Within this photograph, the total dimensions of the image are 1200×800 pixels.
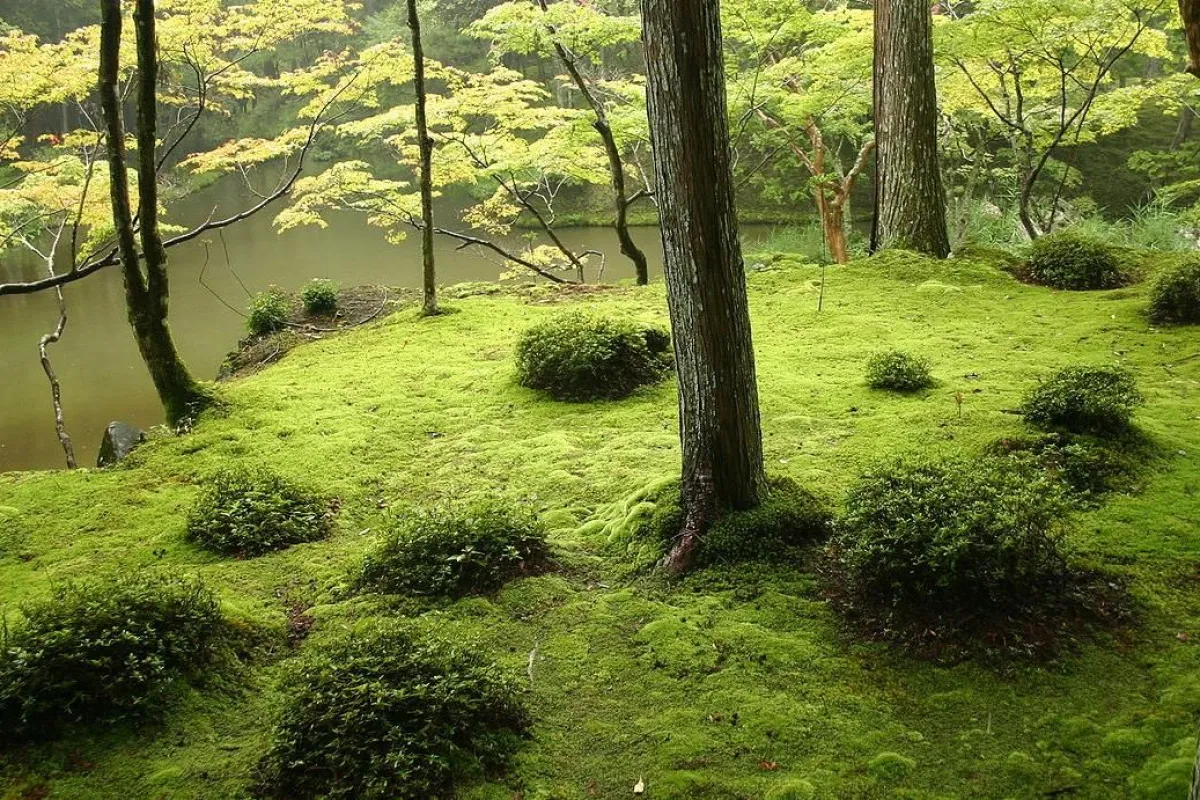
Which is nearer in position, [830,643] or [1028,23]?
[830,643]

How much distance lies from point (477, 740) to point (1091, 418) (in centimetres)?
349

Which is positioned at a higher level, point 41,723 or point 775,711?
point 41,723

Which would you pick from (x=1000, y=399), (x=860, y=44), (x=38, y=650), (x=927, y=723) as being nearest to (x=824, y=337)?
(x=1000, y=399)

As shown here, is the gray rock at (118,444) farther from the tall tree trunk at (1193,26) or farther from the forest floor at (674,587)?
the tall tree trunk at (1193,26)

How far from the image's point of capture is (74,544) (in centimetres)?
435

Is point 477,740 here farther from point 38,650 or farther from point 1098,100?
point 1098,100

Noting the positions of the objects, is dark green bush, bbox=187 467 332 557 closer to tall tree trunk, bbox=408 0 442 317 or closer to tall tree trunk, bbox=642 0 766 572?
tall tree trunk, bbox=642 0 766 572

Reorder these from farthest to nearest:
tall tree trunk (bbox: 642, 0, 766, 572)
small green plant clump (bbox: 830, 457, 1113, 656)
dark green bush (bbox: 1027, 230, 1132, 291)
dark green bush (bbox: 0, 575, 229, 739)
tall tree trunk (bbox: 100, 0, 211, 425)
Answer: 1. dark green bush (bbox: 1027, 230, 1132, 291)
2. tall tree trunk (bbox: 100, 0, 211, 425)
3. tall tree trunk (bbox: 642, 0, 766, 572)
4. small green plant clump (bbox: 830, 457, 1113, 656)
5. dark green bush (bbox: 0, 575, 229, 739)

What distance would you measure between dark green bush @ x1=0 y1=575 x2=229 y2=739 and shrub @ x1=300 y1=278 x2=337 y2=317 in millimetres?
7697

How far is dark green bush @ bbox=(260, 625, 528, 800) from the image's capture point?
237 centimetres

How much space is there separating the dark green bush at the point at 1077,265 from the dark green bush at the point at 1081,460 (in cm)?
433

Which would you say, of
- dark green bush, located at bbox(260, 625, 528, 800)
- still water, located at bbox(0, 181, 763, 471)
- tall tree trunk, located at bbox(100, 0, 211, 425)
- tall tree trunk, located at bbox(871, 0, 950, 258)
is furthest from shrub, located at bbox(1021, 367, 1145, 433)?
still water, located at bbox(0, 181, 763, 471)

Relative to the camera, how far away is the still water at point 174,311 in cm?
1121

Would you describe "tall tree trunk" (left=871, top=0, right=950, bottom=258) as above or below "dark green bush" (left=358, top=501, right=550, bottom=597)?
above
